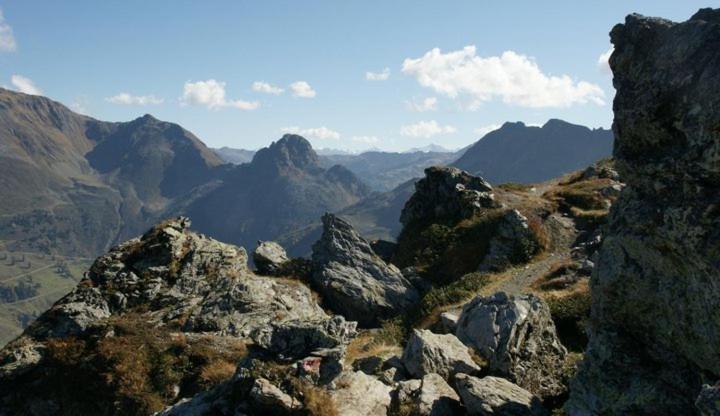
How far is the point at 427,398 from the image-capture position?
Answer: 14.7 metres

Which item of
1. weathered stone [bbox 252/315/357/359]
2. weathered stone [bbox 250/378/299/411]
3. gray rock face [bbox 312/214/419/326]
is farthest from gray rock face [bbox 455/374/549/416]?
gray rock face [bbox 312/214/419/326]

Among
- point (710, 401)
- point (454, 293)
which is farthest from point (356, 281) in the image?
point (710, 401)

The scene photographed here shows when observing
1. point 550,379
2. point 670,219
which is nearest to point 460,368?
point 550,379

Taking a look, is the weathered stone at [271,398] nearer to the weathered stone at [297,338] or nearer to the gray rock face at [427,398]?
the gray rock face at [427,398]

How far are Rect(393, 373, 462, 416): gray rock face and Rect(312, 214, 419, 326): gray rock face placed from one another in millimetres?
17128

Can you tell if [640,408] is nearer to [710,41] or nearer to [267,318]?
[710,41]

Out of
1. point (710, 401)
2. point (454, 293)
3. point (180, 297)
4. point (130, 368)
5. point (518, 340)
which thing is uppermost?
point (710, 401)

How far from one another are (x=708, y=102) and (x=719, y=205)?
7.47 feet

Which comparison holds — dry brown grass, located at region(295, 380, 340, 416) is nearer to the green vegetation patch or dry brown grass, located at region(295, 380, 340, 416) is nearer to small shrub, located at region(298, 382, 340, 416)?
small shrub, located at region(298, 382, 340, 416)

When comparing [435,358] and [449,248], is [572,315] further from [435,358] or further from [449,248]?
[449,248]

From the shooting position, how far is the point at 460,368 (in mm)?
17984

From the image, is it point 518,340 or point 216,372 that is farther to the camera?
point 216,372

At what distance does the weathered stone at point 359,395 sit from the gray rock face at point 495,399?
242 centimetres

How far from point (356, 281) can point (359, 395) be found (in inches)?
779
